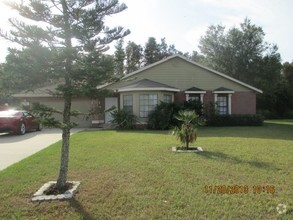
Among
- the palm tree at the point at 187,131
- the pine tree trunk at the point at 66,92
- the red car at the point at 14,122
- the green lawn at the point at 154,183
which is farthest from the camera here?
the red car at the point at 14,122

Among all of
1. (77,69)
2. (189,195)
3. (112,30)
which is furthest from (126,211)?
(112,30)

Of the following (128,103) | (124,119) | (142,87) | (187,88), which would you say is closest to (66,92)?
(124,119)

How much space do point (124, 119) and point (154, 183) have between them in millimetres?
13432

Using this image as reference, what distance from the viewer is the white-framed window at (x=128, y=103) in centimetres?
2075

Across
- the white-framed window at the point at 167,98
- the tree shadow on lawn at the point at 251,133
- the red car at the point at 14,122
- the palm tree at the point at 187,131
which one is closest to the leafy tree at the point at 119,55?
the palm tree at the point at 187,131

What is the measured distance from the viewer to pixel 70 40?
548cm

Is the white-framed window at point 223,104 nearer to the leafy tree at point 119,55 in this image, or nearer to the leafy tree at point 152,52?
the leafy tree at point 119,55

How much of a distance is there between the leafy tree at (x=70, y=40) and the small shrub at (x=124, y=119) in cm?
1369

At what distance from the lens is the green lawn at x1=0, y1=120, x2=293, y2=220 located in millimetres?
4773

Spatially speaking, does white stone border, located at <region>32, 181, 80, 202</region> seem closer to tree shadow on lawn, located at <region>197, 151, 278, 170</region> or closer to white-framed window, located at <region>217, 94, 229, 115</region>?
tree shadow on lawn, located at <region>197, 151, 278, 170</region>

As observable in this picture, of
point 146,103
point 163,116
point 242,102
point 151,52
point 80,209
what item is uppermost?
point 151,52

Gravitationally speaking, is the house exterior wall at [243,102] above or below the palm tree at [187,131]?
above

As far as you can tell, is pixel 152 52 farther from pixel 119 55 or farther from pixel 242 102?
pixel 119 55

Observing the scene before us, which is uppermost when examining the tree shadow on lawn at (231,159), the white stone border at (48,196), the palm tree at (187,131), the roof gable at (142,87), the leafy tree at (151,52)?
the leafy tree at (151,52)
